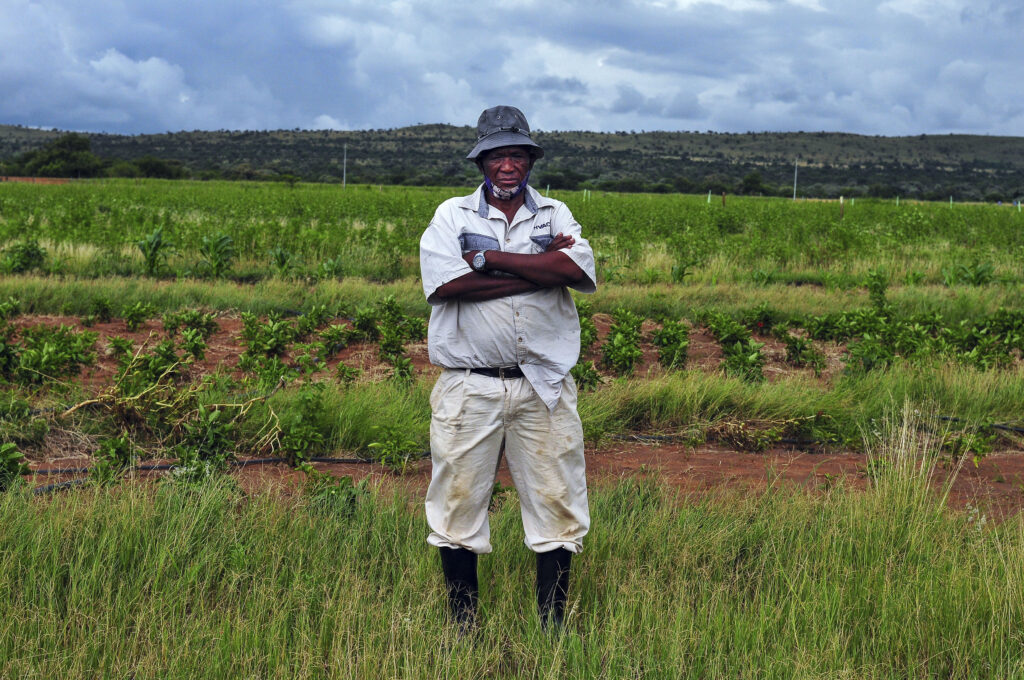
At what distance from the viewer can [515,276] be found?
351 centimetres

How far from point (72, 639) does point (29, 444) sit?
9.60 feet

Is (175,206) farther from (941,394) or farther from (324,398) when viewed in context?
(941,394)

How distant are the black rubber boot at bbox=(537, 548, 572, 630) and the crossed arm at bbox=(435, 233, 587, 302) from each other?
0.99m

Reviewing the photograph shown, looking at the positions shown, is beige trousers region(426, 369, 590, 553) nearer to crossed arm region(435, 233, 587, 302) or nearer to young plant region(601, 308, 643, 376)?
crossed arm region(435, 233, 587, 302)

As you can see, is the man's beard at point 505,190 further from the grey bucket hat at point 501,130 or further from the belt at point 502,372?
the belt at point 502,372

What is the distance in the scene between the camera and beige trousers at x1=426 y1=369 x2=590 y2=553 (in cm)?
349

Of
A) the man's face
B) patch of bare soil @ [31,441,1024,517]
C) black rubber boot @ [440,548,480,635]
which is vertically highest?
the man's face

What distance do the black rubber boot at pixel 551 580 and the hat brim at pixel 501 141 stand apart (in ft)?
4.95

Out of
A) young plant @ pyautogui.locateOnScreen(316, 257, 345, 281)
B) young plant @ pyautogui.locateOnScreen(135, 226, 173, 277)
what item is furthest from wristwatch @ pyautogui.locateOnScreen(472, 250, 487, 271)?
young plant @ pyautogui.locateOnScreen(135, 226, 173, 277)

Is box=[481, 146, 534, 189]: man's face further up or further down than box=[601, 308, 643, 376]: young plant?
further up

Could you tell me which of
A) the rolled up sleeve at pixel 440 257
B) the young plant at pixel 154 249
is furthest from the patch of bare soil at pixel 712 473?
the young plant at pixel 154 249

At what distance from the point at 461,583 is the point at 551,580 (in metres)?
0.34

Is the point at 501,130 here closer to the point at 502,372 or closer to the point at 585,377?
the point at 502,372

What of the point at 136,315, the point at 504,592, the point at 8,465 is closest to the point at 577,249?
the point at 504,592
